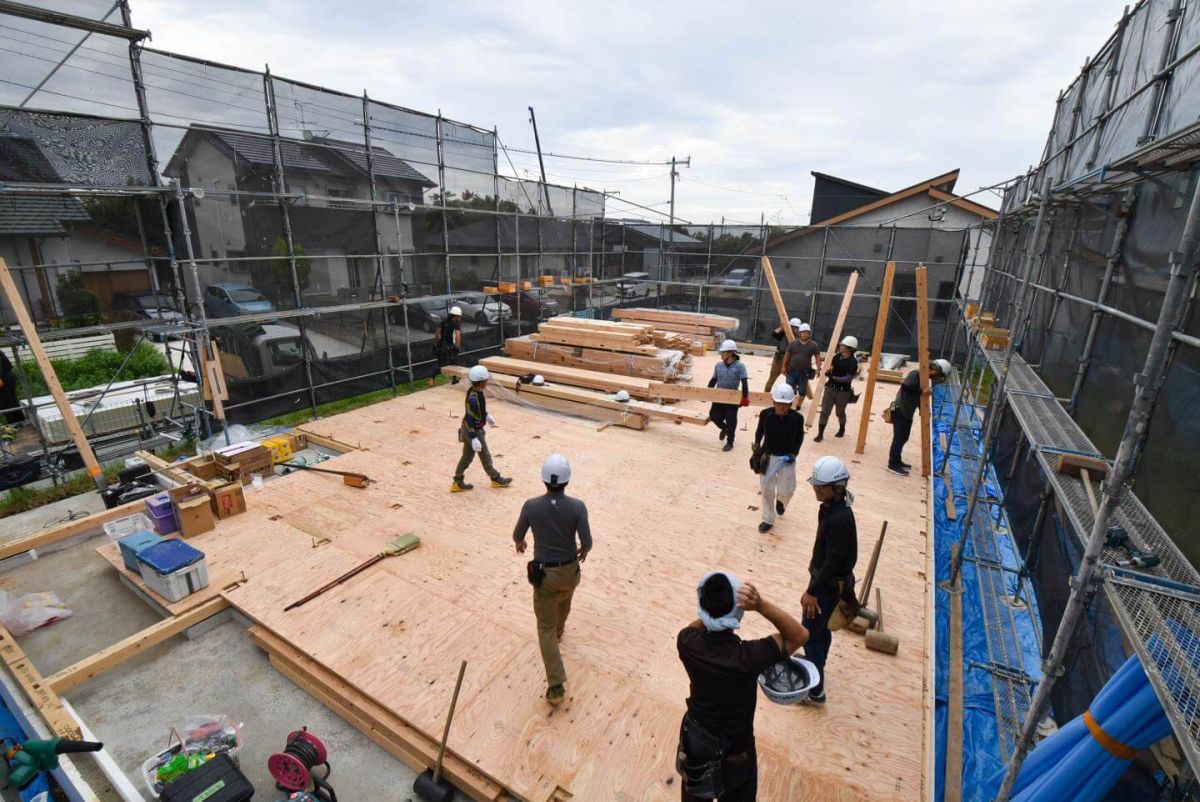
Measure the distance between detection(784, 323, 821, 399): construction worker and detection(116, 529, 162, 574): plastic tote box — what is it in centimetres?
968

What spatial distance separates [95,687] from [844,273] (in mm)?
19244

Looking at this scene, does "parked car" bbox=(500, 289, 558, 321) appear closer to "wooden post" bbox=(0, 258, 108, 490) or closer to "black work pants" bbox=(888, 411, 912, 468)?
"wooden post" bbox=(0, 258, 108, 490)

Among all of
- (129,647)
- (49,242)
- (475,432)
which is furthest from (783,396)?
(49,242)

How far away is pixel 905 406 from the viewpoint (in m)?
8.36

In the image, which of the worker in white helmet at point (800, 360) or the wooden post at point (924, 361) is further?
the worker in white helmet at point (800, 360)

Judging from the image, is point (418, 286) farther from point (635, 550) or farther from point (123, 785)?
point (123, 785)

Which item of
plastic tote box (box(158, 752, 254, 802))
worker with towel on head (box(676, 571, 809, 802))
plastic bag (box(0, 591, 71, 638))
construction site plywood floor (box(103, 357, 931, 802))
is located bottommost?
plastic bag (box(0, 591, 71, 638))

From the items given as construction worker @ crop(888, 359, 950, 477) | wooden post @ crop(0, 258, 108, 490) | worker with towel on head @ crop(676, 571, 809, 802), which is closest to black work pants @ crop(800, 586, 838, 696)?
worker with towel on head @ crop(676, 571, 809, 802)

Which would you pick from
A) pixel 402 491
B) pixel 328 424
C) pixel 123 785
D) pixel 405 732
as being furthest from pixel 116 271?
pixel 405 732

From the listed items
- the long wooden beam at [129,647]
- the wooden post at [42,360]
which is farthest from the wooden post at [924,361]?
the wooden post at [42,360]

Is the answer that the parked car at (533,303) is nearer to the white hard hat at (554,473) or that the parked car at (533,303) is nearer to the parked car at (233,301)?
the parked car at (233,301)

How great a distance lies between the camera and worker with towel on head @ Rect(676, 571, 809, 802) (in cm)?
270

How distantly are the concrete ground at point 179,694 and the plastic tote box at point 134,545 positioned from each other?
1.25 feet

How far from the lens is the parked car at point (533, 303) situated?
55.7ft
